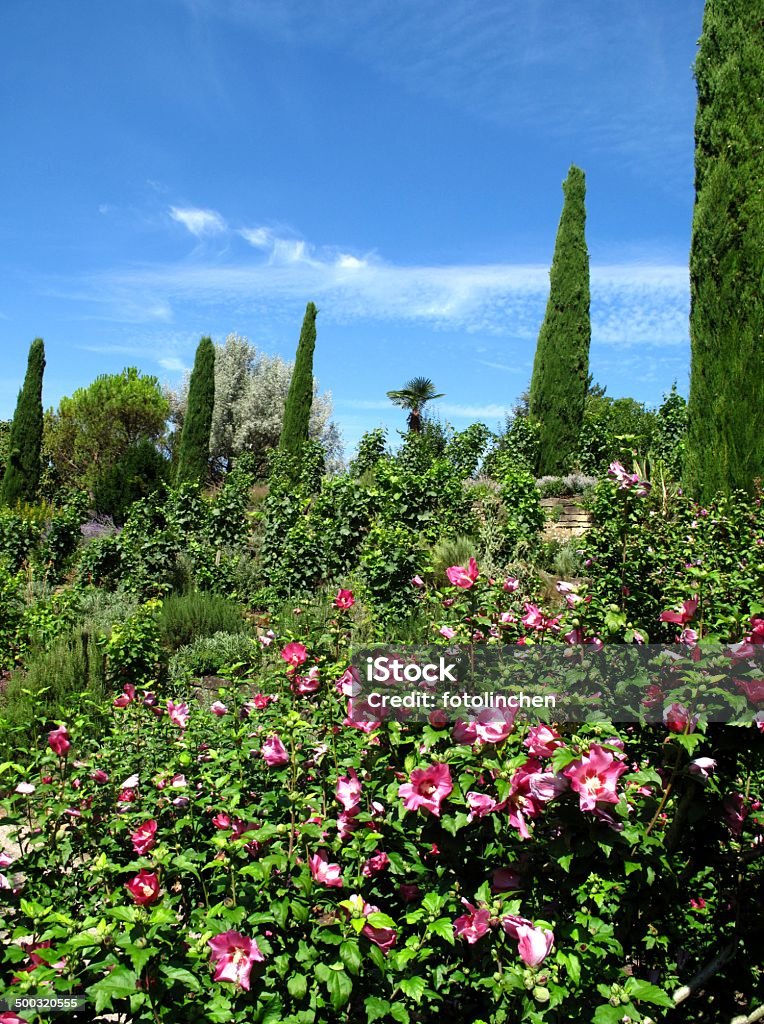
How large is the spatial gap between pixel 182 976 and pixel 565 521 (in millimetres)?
7893

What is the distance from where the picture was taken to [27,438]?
1792cm

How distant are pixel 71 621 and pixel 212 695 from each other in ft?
6.15

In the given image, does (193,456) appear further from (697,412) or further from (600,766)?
(600,766)

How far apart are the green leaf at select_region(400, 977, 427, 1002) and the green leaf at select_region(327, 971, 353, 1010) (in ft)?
0.34

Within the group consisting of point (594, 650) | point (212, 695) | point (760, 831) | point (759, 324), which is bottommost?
point (212, 695)

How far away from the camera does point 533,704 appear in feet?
5.47

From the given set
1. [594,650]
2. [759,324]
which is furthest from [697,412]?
[594,650]

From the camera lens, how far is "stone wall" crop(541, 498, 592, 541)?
27.2 feet

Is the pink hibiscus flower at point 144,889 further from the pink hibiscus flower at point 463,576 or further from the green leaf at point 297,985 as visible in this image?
the pink hibiscus flower at point 463,576

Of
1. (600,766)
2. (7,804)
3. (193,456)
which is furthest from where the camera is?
(193,456)

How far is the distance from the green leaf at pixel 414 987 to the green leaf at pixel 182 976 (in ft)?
1.18

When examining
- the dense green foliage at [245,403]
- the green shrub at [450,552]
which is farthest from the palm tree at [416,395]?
the green shrub at [450,552]

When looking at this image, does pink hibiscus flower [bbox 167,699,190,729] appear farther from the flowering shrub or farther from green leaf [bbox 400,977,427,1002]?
green leaf [bbox 400,977,427,1002]

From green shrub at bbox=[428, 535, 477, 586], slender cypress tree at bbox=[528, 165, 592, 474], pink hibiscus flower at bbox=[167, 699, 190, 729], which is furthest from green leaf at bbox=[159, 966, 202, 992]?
slender cypress tree at bbox=[528, 165, 592, 474]
